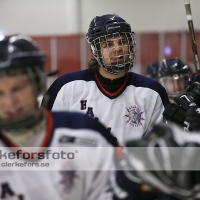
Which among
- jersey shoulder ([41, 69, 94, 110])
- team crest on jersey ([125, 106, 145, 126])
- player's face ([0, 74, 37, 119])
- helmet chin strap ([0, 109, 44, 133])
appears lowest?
team crest on jersey ([125, 106, 145, 126])

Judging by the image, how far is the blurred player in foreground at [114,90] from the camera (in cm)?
218

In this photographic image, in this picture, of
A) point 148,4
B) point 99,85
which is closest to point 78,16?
point 148,4

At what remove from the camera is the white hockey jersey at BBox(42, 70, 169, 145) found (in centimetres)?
219

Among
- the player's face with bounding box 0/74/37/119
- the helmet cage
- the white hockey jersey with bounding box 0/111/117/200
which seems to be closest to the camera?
the player's face with bounding box 0/74/37/119

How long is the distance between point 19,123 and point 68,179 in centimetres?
23

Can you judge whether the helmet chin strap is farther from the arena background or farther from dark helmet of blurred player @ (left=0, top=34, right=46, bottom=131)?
the arena background

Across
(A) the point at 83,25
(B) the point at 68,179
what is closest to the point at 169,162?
(B) the point at 68,179

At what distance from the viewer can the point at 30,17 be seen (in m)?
7.16

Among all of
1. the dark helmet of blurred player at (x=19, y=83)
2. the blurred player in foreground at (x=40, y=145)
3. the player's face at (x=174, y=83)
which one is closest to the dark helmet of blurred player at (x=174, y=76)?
the player's face at (x=174, y=83)

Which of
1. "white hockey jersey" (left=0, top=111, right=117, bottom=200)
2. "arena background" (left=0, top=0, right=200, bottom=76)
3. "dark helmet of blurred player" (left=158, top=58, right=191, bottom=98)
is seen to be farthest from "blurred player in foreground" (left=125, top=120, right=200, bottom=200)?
"arena background" (left=0, top=0, right=200, bottom=76)

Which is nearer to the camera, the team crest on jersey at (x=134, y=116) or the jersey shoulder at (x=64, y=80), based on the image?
the team crest on jersey at (x=134, y=116)

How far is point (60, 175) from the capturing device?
51.8 inches

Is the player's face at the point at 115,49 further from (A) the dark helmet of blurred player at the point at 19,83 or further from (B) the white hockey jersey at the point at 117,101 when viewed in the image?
(A) the dark helmet of blurred player at the point at 19,83

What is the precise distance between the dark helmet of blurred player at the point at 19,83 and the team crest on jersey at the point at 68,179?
0.61 ft
